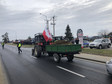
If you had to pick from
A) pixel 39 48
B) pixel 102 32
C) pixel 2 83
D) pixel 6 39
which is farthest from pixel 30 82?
pixel 6 39

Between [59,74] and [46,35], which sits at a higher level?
[46,35]

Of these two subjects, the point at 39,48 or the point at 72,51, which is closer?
the point at 72,51

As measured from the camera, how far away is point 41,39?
11227mm

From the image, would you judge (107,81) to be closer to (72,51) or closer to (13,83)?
(72,51)

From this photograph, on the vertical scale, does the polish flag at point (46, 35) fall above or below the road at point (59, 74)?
above

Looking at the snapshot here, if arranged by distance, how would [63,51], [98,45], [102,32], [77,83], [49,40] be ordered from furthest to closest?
[102,32], [98,45], [49,40], [63,51], [77,83]

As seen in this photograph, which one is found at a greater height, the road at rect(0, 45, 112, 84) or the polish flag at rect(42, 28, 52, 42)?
the polish flag at rect(42, 28, 52, 42)

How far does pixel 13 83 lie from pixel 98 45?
54.3 feet

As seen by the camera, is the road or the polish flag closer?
the road

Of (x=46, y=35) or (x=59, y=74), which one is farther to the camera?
(x=46, y=35)

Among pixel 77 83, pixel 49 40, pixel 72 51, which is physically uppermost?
pixel 49 40

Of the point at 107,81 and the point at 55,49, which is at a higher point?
the point at 55,49

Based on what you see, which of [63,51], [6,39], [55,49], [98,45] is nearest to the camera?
[63,51]

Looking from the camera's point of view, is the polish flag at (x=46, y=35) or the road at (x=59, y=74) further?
the polish flag at (x=46, y=35)
